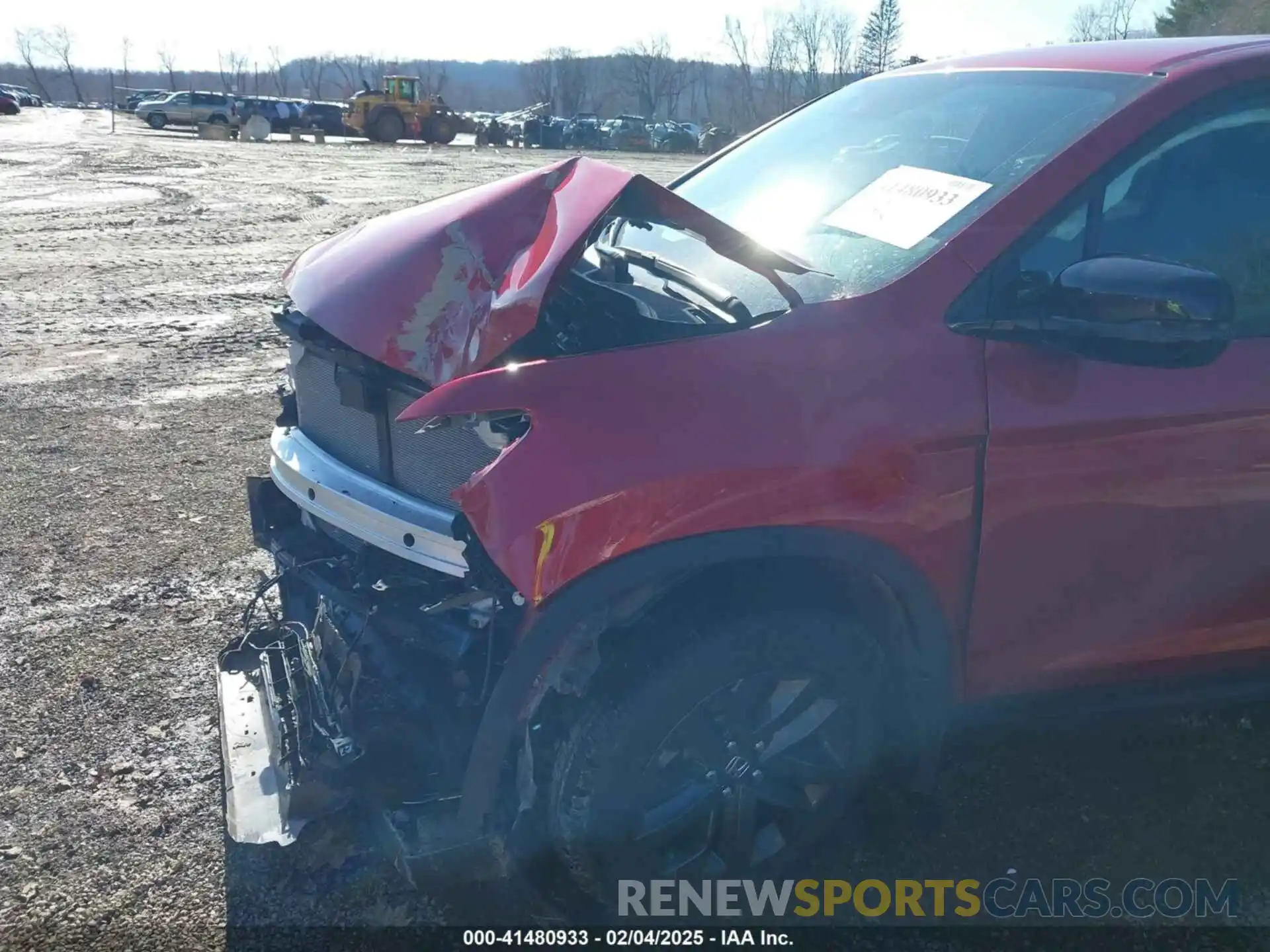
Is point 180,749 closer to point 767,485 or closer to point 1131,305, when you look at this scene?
point 767,485

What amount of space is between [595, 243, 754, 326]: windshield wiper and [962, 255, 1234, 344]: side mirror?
1.83ft

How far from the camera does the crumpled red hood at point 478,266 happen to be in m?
2.11

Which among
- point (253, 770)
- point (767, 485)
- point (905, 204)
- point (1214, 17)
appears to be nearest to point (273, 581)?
point (253, 770)

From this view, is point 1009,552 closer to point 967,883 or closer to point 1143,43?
point 967,883

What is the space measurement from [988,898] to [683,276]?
5.52ft

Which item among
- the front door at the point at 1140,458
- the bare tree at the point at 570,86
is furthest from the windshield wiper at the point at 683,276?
the bare tree at the point at 570,86

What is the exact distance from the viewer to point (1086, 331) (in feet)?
6.73

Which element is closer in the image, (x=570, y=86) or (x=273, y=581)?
(x=273, y=581)

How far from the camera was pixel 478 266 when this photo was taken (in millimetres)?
2287

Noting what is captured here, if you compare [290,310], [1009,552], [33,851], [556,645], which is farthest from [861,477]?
[33,851]

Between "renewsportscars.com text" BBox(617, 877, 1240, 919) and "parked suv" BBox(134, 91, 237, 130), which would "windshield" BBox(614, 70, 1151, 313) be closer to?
"renewsportscars.com text" BBox(617, 877, 1240, 919)

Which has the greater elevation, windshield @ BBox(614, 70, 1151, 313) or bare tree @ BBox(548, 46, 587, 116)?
bare tree @ BBox(548, 46, 587, 116)

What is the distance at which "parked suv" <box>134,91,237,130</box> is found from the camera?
46844 mm

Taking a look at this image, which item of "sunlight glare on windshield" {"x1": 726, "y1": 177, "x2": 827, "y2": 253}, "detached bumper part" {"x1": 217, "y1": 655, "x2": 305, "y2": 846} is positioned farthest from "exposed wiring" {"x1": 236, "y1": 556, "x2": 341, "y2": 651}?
"sunlight glare on windshield" {"x1": 726, "y1": 177, "x2": 827, "y2": 253}
